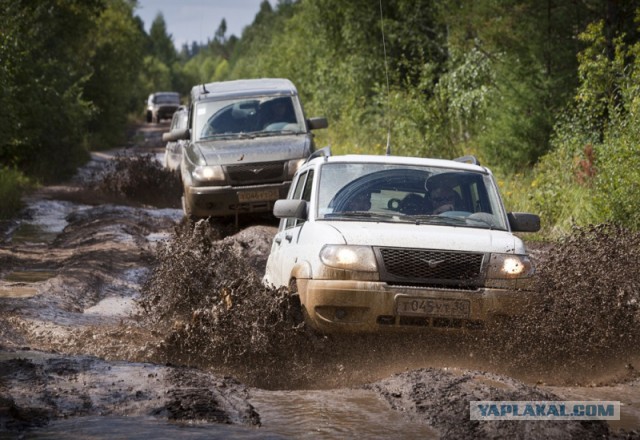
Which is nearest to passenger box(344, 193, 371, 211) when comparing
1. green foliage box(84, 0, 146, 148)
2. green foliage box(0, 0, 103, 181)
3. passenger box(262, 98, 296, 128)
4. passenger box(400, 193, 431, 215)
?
passenger box(400, 193, 431, 215)

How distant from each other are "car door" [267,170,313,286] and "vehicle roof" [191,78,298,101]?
686 cm

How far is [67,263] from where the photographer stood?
1345 cm

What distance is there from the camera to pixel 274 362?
7215mm

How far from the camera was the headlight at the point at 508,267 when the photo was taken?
23.3 ft

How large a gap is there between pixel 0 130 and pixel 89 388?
1464 centimetres

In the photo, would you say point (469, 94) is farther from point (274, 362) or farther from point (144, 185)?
point (274, 362)

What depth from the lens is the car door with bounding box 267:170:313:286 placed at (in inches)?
313

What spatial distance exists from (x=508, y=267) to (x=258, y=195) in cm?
Answer: 789

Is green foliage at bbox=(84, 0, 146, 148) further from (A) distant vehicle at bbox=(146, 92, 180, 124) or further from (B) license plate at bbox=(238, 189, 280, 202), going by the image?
(B) license plate at bbox=(238, 189, 280, 202)

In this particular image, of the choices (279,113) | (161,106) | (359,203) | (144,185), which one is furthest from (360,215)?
(161,106)

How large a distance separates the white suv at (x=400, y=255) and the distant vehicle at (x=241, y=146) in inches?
263

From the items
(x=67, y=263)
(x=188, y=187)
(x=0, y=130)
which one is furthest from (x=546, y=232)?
→ (x=0, y=130)

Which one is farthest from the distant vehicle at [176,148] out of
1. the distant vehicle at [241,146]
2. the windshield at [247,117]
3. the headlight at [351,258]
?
the headlight at [351,258]

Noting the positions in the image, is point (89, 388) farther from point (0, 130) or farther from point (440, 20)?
point (440, 20)
